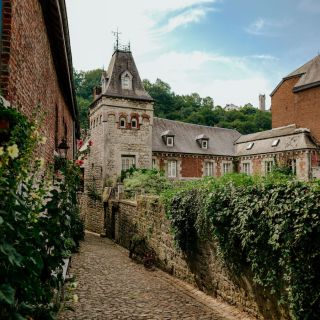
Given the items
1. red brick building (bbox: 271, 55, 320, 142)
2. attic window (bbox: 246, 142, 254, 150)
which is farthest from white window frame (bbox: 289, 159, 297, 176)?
attic window (bbox: 246, 142, 254, 150)

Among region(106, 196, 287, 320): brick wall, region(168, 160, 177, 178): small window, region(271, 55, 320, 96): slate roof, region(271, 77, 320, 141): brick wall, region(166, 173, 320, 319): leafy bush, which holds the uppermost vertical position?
region(271, 55, 320, 96): slate roof

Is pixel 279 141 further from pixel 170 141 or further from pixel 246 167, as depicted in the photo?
pixel 170 141

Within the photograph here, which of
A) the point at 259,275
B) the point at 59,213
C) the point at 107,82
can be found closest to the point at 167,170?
the point at 107,82

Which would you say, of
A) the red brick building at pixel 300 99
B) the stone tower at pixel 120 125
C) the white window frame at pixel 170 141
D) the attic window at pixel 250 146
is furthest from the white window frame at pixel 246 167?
the stone tower at pixel 120 125

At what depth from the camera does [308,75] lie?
30250 mm

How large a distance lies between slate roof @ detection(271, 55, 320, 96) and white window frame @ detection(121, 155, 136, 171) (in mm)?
15697

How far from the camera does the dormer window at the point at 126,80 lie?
27172 millimetres

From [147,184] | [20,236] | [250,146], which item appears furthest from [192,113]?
[20,236]

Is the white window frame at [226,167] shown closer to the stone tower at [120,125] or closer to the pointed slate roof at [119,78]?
the stone tower at [120,125]

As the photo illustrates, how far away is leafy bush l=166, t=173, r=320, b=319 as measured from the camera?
4.86 meters

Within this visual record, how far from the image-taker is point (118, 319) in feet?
22.3

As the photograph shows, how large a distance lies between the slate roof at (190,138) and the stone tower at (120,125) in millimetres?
2159

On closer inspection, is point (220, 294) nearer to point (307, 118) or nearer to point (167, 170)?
point (167, 170)

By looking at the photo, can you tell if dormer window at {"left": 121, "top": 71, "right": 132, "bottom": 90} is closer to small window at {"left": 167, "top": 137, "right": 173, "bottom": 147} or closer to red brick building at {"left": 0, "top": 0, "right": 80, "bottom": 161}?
small window at {"left": 167, "top": 137, "right": 173, "bottom": 147}
